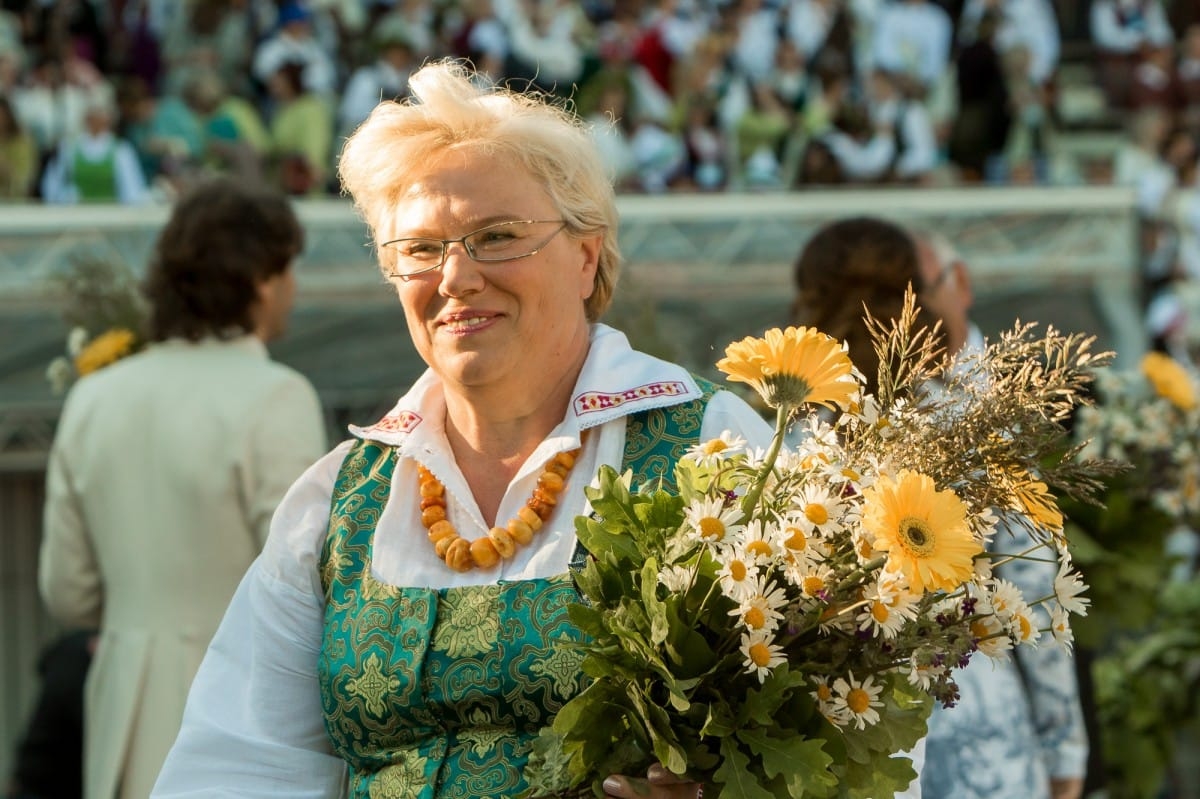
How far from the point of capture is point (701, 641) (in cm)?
232

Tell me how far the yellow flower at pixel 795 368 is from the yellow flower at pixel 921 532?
6.2 inches

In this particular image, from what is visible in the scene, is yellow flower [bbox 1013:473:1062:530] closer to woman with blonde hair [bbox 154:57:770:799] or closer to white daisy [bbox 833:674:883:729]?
white daisy [bbox 833:674:883:729]

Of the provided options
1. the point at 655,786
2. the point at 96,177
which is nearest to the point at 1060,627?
the point at 655,786

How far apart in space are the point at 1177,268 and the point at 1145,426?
8.71 meters

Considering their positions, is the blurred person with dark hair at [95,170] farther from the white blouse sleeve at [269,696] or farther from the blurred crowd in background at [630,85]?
the white blouse sleeve at [269,696]

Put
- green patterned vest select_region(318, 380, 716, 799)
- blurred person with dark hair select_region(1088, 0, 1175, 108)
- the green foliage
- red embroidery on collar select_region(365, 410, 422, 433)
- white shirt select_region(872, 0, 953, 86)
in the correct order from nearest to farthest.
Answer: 1. green patterned vest select_region(318, 380, 716, 799)
2. red embroidery on collar select_region(365, 410, 422, 433)
3. the green foliage
4. white shirt select_region(872, 0, 953, 86)
5. blurred person with dark hair select_region(1088, 0, 1175, 108)

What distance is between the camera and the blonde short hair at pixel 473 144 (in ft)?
9.14

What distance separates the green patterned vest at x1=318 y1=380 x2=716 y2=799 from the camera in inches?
104

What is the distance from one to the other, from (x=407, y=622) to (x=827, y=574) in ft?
2.28

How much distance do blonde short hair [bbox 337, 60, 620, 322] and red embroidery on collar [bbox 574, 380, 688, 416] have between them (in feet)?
A: 0.73

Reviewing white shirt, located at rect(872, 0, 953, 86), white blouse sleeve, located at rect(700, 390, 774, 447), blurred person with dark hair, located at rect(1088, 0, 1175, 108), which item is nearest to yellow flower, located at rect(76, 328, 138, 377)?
white blouse sleeve, located at rect(700, 390, 774, 447)

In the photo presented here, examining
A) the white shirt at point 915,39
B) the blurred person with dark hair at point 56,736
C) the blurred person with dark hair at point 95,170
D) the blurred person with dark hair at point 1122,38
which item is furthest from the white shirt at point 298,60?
the blurred person with dark hair at point 56,736

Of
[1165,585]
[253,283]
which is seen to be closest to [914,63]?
[1165,585]

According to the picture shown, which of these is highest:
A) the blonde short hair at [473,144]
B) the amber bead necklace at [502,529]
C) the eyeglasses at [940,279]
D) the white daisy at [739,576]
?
the blonde short hair at [473,144]
